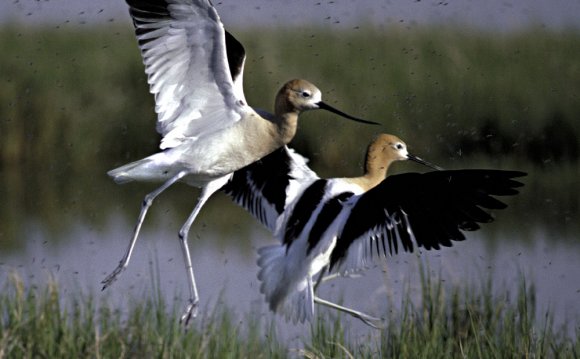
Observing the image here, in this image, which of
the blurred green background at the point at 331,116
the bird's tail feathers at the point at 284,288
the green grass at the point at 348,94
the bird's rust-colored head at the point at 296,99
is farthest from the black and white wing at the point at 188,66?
the green grass at the point at 348,94

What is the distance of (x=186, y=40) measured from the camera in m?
5.68

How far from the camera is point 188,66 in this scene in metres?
5.80

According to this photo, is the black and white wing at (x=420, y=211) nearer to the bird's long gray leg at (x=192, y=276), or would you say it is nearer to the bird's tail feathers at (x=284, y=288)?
the bird's tail feathers at (x=284, y=288)

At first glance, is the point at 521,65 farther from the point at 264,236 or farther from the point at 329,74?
the point at 264,236

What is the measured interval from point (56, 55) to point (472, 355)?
27.0 ft

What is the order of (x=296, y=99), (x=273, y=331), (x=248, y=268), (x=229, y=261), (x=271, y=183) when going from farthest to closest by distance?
(x=229, y=261), (x=248, y=268), (x=271, y=183), (x=296, y=99), (x=273, y=331)

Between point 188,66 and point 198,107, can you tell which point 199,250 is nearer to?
point 198,107

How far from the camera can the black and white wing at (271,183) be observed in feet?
20.0

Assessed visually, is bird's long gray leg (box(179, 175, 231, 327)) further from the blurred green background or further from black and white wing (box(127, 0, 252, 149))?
the blurred green background

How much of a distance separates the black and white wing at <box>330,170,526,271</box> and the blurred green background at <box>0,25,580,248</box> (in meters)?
3.92

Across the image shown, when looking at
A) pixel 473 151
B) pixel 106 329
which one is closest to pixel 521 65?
pixel 473 151

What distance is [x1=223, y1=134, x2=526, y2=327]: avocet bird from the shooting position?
530cm

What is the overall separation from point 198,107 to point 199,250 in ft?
9.05

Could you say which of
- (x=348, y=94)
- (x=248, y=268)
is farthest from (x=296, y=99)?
(x=348, y=94)
